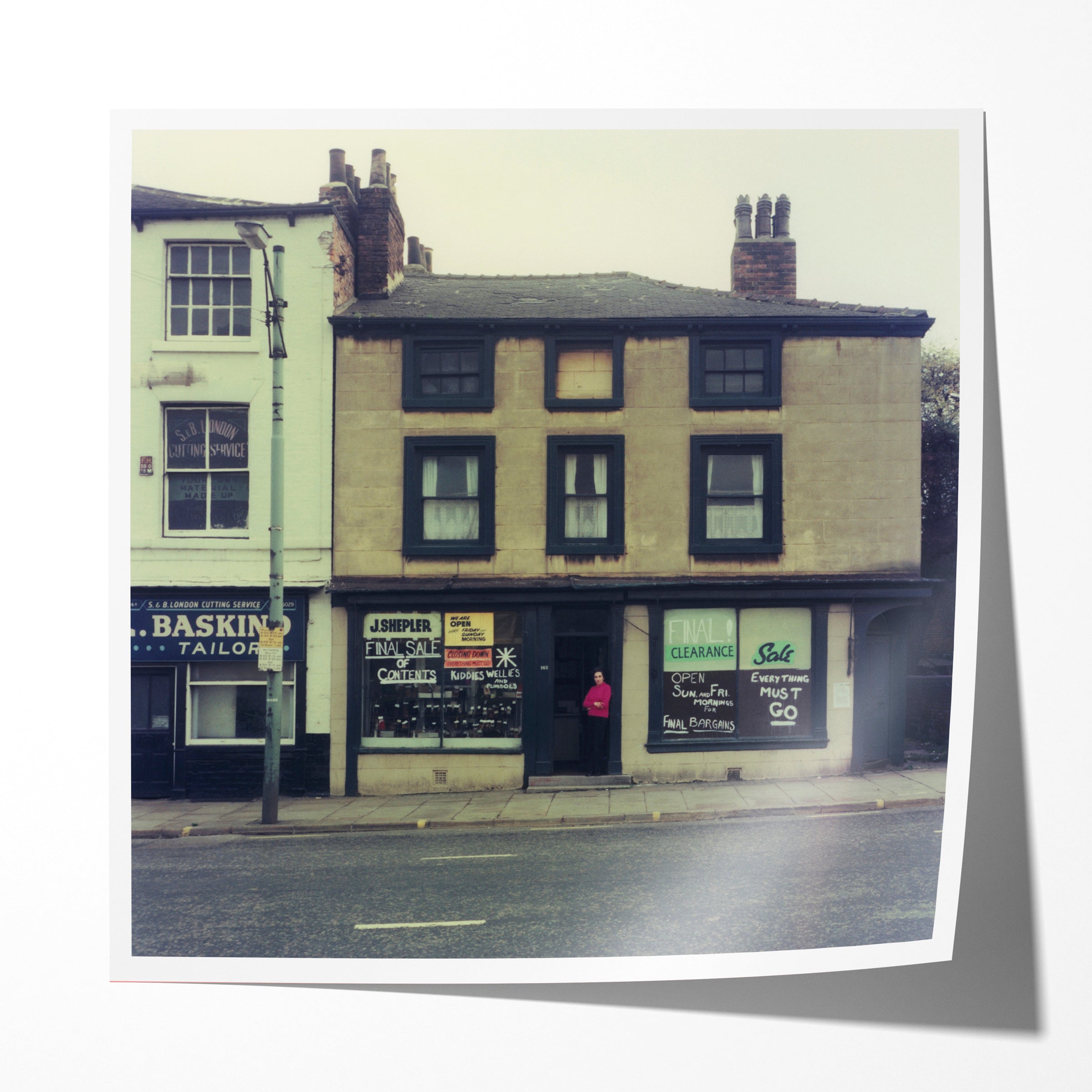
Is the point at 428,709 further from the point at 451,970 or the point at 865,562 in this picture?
the point at 865,562

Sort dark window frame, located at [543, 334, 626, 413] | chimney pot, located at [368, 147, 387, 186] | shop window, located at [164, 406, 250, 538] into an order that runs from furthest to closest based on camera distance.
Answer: dark window frame, located at [543, 334, 626, 413] < shop window, located at [164, 406, 250, 538] < chimney pot, located at [368, 147, 387, 186]

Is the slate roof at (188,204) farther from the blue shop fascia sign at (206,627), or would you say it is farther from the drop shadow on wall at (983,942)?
the drop shadow on wall at (983,942)

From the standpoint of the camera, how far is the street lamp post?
5793mm

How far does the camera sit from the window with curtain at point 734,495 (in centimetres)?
590

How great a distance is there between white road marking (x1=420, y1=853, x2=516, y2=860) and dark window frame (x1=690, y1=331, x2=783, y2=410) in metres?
3.83

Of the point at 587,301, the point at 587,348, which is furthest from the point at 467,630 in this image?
the point at 587,301

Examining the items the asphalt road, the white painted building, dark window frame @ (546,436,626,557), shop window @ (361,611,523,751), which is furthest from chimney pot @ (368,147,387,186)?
the asphalt road

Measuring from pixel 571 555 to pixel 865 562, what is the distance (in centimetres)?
226

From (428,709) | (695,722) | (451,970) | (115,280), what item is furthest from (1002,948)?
(115,280)

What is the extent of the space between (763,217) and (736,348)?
0.98 meters

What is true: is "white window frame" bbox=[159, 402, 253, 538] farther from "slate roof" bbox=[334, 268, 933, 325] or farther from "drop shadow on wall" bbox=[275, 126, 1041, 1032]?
"drop shadow on wall" bbox=[275, 126, 1041, 1032]

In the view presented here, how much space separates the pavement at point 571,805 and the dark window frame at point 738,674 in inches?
11.4

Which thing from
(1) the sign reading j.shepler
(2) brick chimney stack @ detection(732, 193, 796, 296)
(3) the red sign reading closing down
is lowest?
(3) the red sign reading closing down

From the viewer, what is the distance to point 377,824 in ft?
20.7
